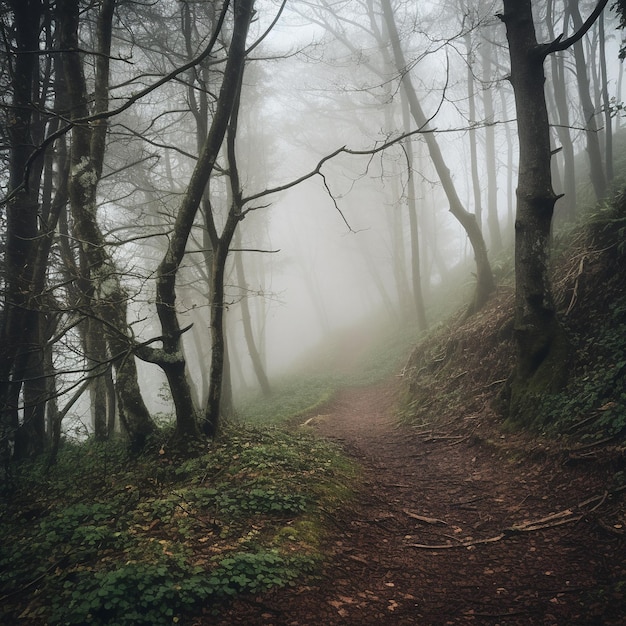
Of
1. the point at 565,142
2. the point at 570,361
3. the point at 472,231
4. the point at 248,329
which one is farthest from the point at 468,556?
the point at 565,142

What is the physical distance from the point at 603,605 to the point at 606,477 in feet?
5.31

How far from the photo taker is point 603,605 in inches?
107

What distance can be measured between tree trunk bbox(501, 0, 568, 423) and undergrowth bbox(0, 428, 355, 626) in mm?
3171

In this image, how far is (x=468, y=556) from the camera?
374cm

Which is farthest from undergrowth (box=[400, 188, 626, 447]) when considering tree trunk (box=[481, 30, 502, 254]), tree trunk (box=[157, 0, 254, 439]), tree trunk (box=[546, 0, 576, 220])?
tree trunk (box=[481, 30, 502, 254])

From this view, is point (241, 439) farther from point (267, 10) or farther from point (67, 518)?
point (267, 10)

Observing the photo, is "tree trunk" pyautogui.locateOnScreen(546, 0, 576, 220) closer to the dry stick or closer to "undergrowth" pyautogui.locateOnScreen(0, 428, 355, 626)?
the dry stick

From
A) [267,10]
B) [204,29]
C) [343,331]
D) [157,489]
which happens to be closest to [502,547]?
[157,489]

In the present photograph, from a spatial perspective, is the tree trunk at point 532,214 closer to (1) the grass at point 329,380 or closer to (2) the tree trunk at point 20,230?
(1) the grass at point 329,380

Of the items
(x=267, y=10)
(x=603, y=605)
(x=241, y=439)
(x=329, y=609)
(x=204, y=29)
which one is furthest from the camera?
(x=204, y=29)

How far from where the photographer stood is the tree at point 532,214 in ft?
19.4

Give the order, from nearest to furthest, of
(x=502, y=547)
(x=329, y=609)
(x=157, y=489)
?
(x=329, y=609) < (x=502, y=547) < (x=157, y=489)

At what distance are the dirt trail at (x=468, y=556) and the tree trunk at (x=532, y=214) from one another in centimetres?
145

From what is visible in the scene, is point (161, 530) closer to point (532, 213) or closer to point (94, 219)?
point (94, 219)
